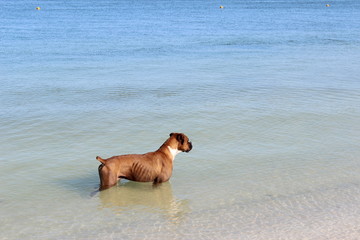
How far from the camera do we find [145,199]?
9000 millimetres

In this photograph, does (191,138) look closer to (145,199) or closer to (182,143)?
(182,143)

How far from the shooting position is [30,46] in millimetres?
30781

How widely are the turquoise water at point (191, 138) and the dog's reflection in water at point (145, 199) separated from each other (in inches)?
1.1

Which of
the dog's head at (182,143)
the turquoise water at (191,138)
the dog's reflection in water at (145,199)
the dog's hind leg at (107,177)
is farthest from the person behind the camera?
the dog's head at (182,143)

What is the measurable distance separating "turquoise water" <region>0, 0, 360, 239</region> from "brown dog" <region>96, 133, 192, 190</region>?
28 centimetres

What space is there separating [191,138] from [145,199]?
388 centimetres

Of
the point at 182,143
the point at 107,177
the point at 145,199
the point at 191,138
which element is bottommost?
the point at 145,199

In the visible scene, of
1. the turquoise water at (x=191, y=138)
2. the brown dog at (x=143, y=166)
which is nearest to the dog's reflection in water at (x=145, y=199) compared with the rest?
the turquoise water at (x=191, y=138)

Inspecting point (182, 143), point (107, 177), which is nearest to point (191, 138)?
point (182, 143)

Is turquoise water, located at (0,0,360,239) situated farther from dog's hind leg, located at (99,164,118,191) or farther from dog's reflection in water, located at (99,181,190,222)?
dog's hind leg, located at (99,164,118,191)

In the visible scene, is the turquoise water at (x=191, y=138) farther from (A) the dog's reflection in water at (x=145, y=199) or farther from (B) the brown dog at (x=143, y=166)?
(B) the brown dog at (x=143, y=166)

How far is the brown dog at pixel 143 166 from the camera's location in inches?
348

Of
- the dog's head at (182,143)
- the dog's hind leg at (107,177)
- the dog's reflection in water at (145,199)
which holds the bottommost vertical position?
the dog's reflection in water at (145,199)

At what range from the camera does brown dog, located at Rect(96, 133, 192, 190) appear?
8852mm
